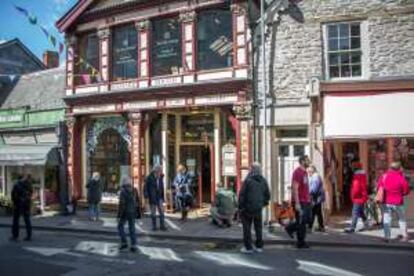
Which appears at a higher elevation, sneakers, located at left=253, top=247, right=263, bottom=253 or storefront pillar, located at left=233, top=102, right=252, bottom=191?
storefront pillar, located at left=233, top=102, right=252, bottom=191

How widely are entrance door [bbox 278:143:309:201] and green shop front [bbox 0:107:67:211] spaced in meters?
8.43

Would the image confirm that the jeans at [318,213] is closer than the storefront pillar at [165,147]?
Yes

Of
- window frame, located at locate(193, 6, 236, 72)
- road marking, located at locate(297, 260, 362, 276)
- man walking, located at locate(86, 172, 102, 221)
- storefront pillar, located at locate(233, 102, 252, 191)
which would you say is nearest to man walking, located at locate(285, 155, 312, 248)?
road marking, located at locate(297, 260, 362, 276)

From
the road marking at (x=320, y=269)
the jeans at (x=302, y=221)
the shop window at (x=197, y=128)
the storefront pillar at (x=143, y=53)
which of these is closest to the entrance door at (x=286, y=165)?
the shop window at (x=197, y=128)

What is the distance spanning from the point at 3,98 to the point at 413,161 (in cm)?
1912

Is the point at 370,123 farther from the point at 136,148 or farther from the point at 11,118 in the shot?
the point at 11,118

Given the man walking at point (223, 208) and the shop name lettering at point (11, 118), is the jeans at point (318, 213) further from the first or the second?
the shop name lettering at point (11, 118)

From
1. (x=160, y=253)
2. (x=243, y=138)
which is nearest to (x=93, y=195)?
(x=243, y=138)

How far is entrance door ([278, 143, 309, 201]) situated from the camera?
1816 centimetres

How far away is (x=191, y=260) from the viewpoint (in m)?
12.1

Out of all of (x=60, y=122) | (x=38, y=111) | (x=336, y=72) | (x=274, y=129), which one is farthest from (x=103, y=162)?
(x=336, y=72)

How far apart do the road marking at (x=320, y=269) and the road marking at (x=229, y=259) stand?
0.64 metres

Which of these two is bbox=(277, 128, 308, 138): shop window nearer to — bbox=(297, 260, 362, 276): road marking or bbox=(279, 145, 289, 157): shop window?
bbox=(279, 145, 289, 157): shop window

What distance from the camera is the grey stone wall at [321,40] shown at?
1666 centimetres
